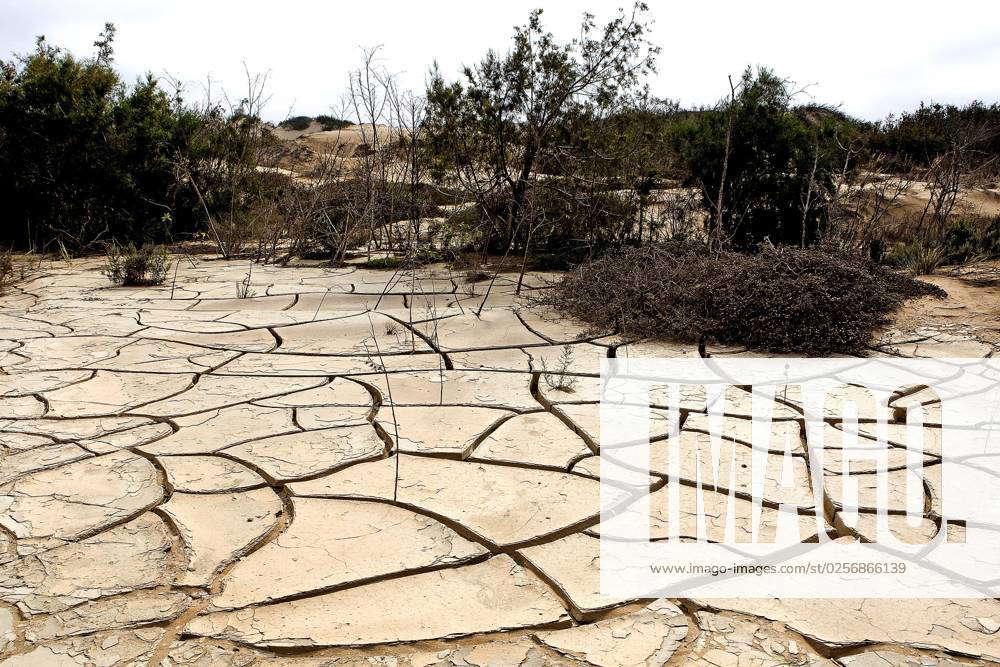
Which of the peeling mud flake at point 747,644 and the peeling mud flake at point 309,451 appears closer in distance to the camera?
the peeling mud flake at point 747,644

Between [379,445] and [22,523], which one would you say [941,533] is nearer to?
[379,445]

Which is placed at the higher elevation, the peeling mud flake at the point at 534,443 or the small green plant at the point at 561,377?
the small green plant at the point at 561,377

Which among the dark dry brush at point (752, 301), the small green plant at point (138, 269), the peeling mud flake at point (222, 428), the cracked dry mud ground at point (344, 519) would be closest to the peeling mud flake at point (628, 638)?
the cracked dry mud ground at point (344, 519)

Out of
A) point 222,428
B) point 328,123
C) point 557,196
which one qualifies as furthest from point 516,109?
point 328,123

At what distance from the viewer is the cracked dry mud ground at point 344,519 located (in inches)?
70.6

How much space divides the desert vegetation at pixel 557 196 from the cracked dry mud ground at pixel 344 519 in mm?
558

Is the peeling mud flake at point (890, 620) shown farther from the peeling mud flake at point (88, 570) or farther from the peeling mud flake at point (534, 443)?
the peeling mud flake at point (88, 570)

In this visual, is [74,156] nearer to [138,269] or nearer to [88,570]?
[138,269]

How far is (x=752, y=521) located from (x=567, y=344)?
2.07 metres

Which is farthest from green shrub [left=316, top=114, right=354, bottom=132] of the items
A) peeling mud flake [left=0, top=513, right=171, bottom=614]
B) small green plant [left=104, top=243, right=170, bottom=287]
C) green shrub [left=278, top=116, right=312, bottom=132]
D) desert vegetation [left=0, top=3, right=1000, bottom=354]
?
peeling mud flake [left=0, top=513, right=171, bottom=614]

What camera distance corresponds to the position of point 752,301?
4305 millimetres

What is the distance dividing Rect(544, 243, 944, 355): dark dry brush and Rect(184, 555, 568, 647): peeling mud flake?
8.55 ft

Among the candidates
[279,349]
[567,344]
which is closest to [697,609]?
[567,344]

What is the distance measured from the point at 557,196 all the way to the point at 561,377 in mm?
3711
